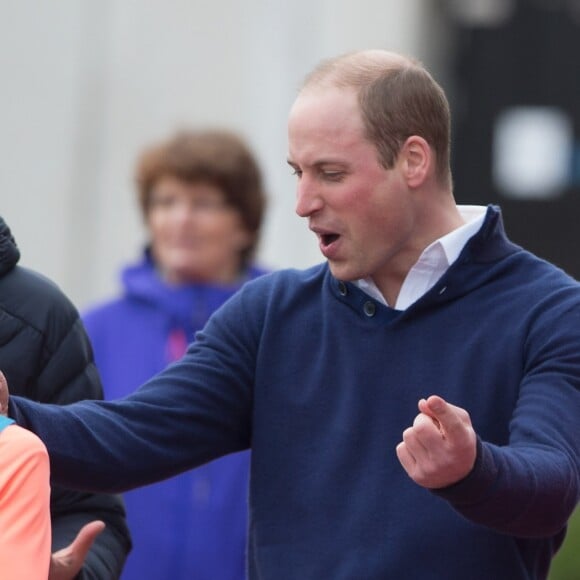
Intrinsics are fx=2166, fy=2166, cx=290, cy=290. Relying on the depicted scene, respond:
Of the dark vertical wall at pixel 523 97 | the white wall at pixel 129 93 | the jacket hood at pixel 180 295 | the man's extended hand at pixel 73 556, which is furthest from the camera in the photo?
the white wall at pixel 129 93

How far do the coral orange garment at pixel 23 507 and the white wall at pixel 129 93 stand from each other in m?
7.46

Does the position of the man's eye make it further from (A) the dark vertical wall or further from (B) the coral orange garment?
(A) the dark vertical wall

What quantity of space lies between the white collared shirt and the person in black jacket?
586 mm

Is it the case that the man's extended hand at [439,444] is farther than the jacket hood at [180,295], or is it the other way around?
the jacket hood at [180,295]

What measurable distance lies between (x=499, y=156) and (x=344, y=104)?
20.3ft

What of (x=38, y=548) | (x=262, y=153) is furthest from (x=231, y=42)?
(x=38, y=548)

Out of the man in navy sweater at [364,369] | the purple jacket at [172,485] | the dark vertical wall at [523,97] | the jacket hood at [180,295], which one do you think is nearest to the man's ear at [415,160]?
the man in navy sweater at [364,369]

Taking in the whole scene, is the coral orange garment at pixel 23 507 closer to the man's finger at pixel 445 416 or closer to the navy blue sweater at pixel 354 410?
the navy blue sweater at pixel 354 410

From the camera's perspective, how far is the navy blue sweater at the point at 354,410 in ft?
12.8

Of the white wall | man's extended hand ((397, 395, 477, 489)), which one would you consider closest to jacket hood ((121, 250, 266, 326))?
Answer: man's extended hand ((397, 395, 477, 489))

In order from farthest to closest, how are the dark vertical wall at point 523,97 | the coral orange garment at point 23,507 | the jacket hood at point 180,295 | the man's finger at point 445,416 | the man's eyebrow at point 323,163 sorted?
the dark vertical wall at point 523,97 < the jacket hood at point 180,295 < the man's eyebrow at point 323,163 < the man's finger at point 445,416 < the coral orange garment at point 23,507

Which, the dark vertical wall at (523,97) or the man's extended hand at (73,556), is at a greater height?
the man's extended hand at (73,556)

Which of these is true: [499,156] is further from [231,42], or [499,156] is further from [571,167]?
[231,42]

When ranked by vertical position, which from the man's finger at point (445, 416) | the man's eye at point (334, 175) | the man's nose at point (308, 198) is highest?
the man's eye at point (334, 175)
